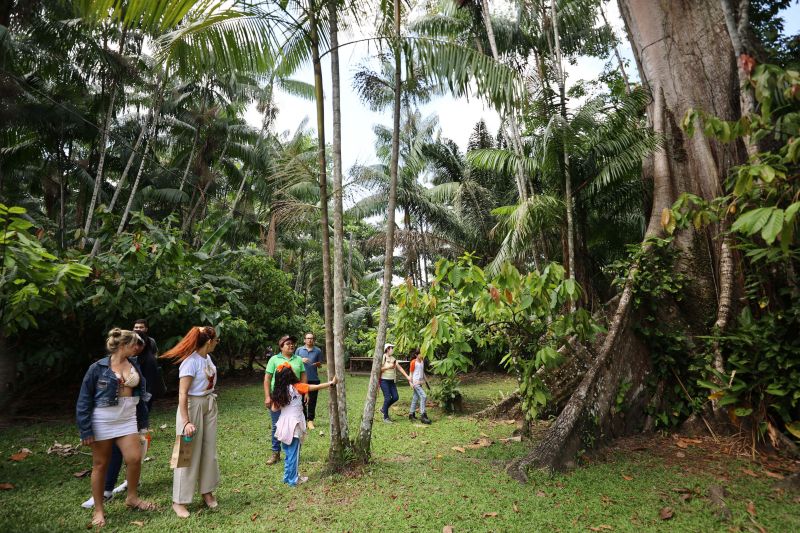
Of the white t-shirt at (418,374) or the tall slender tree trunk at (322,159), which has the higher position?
the tall slender tree trunk at (322,159)

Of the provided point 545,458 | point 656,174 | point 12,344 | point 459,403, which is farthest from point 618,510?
point 12,344

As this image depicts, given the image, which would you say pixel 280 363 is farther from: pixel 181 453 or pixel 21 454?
pixel 21 454

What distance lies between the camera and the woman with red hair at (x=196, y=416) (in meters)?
4.12

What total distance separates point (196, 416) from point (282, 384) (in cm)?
94

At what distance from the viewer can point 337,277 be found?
5.16m

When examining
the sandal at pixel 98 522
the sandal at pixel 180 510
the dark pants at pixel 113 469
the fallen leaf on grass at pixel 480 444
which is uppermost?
the dark pants at pixel 113 469

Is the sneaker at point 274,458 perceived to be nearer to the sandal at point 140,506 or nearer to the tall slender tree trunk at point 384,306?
the tall slender tree trunk at point 384,306

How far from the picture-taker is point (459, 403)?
9.55 meters

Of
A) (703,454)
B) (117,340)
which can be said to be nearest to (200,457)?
(117,340)

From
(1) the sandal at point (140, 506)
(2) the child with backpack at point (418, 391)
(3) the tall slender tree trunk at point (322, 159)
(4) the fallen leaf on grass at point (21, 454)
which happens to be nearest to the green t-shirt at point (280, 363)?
(3) the tall slender tree trunk at point (322, 159)

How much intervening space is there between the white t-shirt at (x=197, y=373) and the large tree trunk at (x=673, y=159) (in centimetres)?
375

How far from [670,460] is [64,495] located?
20.5 ft

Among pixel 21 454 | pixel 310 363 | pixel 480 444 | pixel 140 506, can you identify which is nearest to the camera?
pixel 140 506

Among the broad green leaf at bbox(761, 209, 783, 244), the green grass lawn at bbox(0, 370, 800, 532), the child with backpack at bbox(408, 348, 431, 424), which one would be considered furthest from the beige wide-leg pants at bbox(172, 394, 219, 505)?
the child with backpack at bbox(408, 348, 431, 424)
